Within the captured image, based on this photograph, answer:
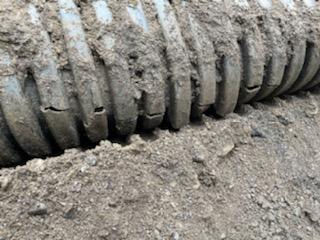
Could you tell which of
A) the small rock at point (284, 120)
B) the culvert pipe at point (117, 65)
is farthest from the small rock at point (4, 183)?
the small rock at point (284, 120)

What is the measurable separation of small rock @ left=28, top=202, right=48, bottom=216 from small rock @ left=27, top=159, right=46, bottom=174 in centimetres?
7

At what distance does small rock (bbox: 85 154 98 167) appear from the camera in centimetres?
121

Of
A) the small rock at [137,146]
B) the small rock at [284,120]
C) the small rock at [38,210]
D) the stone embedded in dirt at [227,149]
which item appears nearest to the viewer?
the small rock at [38,210]

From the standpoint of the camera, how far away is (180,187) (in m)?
1.26

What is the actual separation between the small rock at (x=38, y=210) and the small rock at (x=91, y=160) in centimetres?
12

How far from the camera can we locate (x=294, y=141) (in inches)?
59.6

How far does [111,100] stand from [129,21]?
16 cm

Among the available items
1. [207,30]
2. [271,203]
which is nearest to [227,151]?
[271,203]

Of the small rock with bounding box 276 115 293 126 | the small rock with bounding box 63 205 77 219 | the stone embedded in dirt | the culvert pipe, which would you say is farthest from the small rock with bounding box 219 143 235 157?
the small rock with bounding box 63 205 77 219

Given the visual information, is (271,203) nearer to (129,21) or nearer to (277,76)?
Result: (277,76)

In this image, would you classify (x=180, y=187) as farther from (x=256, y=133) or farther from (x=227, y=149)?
(x=256, y=133)

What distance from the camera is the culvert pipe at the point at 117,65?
1.21 m

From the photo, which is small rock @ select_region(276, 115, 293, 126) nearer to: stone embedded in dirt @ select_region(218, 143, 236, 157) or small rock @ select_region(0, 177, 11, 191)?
stone embedded in dirt @ select_region(218, 143, 236, 157)

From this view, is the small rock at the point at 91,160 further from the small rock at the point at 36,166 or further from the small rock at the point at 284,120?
the small rock at the point at 284,120
